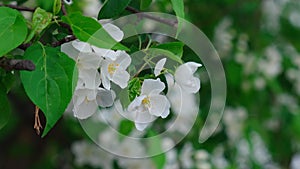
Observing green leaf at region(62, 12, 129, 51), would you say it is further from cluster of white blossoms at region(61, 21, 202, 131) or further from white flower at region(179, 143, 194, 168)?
white flower at region(179, 143, 194, 168)

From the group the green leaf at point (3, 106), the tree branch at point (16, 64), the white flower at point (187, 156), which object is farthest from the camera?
the white flower at point (187, 156)

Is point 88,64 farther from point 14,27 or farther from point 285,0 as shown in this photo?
point 285,0

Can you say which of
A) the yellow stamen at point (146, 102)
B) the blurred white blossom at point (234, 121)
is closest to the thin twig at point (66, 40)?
the yellow stamen at point (146, 102)

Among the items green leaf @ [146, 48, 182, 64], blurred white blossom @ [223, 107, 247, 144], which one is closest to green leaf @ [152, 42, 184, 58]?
green leaf @ [146, 48, 182, 64]

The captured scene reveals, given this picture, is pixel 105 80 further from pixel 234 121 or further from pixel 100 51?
pixel 234 121

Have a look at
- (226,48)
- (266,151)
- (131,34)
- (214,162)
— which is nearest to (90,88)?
(131,34)

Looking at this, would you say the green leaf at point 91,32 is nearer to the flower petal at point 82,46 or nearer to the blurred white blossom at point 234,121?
the flower petal at point 82,46
